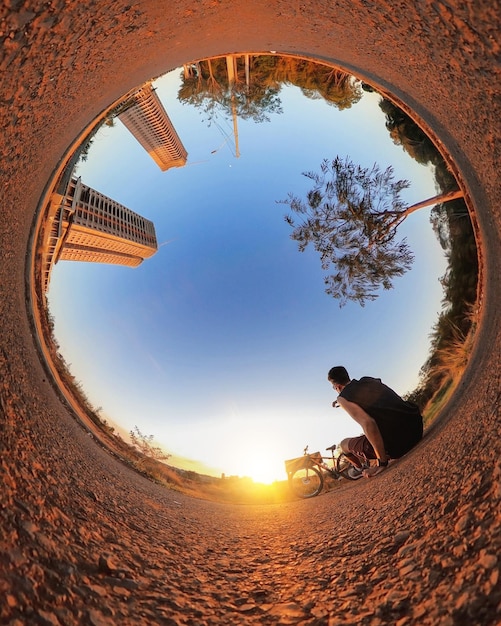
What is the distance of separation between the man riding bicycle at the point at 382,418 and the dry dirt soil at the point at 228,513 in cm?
50

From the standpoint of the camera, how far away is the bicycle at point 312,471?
758cm

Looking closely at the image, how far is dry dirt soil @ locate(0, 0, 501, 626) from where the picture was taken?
64.7 inches

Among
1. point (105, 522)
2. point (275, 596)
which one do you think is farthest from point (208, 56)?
point (275, 596)

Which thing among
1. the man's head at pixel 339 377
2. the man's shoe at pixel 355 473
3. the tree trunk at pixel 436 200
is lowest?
the man's shoe at pixel 355 473

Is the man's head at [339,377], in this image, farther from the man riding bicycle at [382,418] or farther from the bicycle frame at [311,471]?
the bicycle frame at [311,471]

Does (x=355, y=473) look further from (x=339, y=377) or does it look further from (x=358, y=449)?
(x=339, y=377)

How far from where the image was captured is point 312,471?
7.89 m

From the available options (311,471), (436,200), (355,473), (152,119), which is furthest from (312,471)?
(152,119)

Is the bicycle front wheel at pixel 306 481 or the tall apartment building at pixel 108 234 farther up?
Answer: the tall apartment building at pixel 108 234

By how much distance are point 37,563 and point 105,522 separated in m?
1.06

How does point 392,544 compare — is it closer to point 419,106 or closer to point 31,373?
point 31,373

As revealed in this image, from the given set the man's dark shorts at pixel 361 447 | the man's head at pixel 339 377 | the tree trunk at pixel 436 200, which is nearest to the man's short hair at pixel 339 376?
the man's head at pixel 339 377

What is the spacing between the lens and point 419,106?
4559 mm

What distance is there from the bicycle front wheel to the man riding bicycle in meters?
2.75
